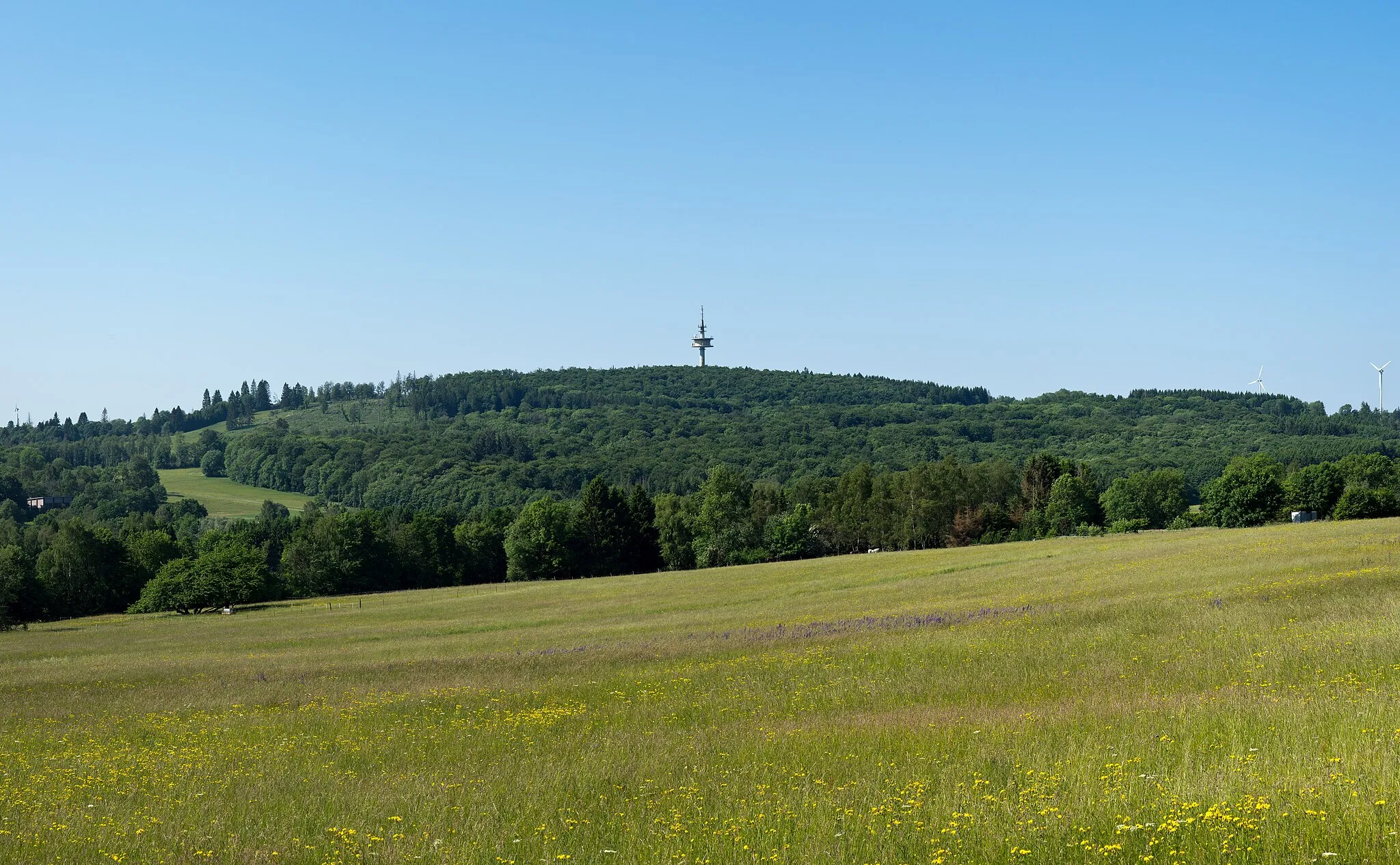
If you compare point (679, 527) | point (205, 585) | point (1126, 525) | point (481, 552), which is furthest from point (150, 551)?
point (1126, 525)

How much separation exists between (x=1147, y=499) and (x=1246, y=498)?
29.6m

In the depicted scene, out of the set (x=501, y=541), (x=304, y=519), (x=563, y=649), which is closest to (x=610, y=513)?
(x=501, y=541)

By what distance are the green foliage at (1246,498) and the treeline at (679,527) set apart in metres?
0.16

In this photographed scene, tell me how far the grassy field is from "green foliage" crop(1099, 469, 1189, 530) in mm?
99220

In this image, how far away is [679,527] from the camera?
131625mm

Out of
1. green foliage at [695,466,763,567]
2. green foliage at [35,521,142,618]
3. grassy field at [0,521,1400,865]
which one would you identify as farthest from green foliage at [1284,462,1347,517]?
green foliage at [35,521,142,618]

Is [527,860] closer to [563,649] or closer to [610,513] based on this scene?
[563,649]

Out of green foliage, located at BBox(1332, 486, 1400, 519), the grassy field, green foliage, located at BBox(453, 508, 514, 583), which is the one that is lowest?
green foliage, located at BBox(453, 508, 514, 583)

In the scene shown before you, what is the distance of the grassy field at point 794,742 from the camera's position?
1099 centimetres

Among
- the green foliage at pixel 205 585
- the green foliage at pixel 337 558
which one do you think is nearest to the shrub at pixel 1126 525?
the green foliage at pixel 337 558

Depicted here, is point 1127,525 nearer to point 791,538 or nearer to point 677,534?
point 791,538

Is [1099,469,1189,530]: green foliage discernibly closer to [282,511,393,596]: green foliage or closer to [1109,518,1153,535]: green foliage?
[1109,518,1153,535]: green foliage

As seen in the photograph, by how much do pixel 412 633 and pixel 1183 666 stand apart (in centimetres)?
4020

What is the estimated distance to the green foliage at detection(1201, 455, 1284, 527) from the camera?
359ft
